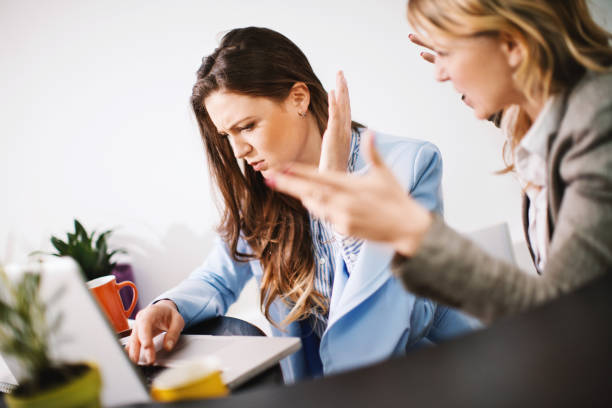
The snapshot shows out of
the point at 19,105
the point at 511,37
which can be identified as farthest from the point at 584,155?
the point at 19,105

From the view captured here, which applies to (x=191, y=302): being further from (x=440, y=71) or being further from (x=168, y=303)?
(x=440, y=71)

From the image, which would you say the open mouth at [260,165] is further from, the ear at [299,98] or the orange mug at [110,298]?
the orange mug at [110,298]

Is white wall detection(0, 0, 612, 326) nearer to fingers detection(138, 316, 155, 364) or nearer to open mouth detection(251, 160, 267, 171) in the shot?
open mouth detection(251, 160, 267, 171)

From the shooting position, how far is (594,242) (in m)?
0.54

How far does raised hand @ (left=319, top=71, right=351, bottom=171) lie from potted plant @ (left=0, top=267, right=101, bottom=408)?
28.9 inches

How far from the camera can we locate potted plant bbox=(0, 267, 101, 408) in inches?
18.3

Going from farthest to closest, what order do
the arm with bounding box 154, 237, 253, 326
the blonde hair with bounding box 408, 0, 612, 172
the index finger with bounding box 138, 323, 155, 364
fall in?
the arm with bounding box 154, 237, 253, 326, the index finger with bounding box 138, 323, 155, 364, the blonde hair with bounding box 408, 0, 612, 172

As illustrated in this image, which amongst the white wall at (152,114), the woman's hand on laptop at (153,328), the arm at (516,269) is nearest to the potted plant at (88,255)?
the white wall at (152,114)

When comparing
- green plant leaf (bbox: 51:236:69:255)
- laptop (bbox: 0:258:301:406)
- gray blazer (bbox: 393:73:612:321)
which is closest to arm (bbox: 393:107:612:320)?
gray blazer (bbox: 393:73:612:321)

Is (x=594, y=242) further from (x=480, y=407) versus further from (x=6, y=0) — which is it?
(x=6, y=0)

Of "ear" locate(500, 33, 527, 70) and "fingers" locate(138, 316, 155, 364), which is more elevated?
"ear" locate(500, 33, 527, 70)

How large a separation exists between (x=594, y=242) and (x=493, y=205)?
5.47 feet

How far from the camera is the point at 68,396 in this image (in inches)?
18.1

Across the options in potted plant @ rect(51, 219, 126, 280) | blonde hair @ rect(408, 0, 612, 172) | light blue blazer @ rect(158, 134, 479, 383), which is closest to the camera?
blonde hair @ rect(408, 0, 612, 172)
